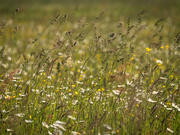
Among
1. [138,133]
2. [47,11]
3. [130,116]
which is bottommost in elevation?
[138,133]

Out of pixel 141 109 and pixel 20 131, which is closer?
pixel 20 131

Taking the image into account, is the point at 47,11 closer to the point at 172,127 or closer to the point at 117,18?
the point at 117,18

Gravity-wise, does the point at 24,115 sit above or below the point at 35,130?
above

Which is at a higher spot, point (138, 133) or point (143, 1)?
point (143, 1)

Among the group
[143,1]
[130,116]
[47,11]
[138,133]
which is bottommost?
[138,133]

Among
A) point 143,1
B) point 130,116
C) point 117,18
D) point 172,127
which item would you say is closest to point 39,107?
point 130,116

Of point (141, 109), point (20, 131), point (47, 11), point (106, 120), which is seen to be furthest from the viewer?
point (47, 11)

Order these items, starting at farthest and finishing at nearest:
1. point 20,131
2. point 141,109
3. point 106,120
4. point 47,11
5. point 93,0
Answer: point 93,0, point 47,11, point 141,109, point 106,120, point 20,131

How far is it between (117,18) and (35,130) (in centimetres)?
1231

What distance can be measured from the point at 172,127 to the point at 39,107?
141cm

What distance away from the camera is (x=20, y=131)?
2102mm

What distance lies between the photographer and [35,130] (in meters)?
2.20

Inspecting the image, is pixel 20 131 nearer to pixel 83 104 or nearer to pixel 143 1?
pixel 83 104

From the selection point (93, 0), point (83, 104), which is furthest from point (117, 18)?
point (83, 104)
